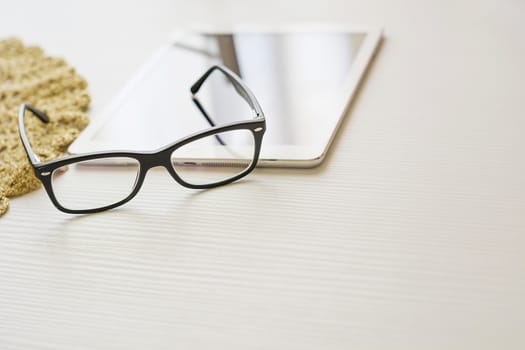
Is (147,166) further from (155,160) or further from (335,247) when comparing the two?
(335,247)

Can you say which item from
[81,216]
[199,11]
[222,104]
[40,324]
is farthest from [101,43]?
[40,324]

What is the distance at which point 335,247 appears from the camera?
458mm

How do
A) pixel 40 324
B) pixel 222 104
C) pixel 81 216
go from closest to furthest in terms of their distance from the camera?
pixel 40 324 < pixel 81 216 < pixel 222 104

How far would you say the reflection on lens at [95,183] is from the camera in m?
0.54

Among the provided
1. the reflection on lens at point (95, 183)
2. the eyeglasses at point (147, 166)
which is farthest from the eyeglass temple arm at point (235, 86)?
the reflection on lens at point (95, 183)

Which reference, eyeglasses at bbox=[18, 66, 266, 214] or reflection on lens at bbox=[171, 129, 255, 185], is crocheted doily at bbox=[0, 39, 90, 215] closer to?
eyeglasses at bbox=[18, 66, 266, 214]

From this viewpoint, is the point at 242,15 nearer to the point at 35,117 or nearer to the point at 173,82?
the point at 173,82

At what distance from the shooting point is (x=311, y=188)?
1.72ft

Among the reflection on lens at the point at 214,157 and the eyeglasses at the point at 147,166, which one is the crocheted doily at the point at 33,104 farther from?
the reflection on lens at the point at 214,157

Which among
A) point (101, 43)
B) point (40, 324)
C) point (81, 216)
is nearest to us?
point (40, 324)

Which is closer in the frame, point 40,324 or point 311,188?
point 40,324

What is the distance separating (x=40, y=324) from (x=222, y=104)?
0.30 m

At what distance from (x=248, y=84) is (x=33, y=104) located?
240 mm

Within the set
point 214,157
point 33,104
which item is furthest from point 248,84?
point 33,104
